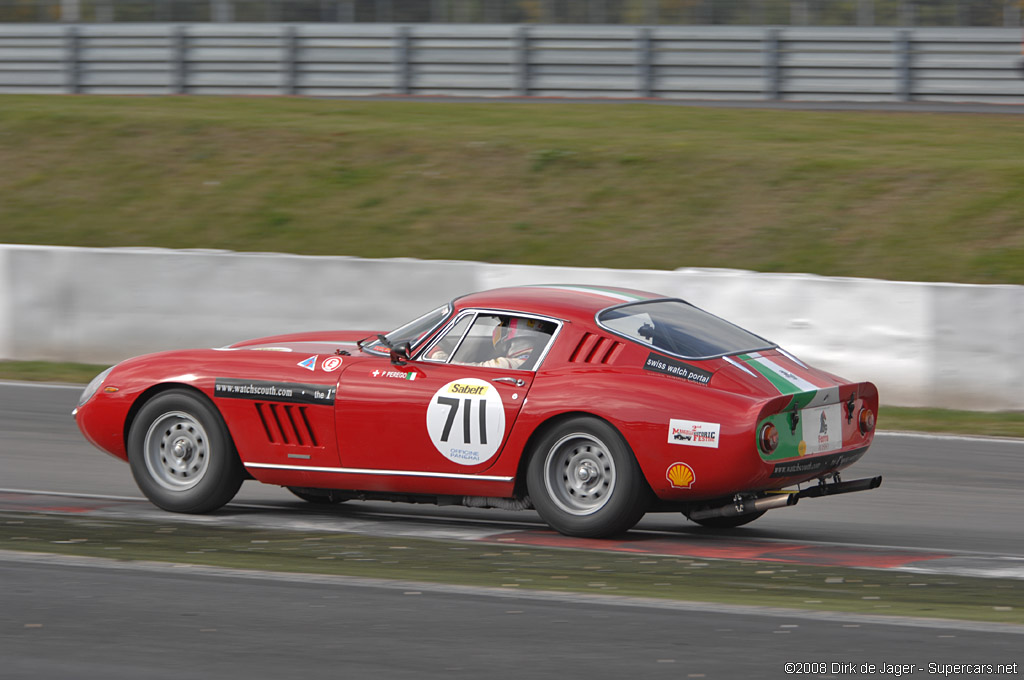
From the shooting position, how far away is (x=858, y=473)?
33.2ft

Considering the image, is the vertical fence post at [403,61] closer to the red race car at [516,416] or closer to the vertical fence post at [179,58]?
the vertical fence post at [179,58]

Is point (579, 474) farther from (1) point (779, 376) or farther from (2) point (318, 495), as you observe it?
(2) point (318, 495)

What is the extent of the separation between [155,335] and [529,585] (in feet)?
30.3

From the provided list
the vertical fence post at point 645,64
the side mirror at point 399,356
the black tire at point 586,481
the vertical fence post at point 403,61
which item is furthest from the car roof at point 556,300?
the vertical fence post at point 403,61

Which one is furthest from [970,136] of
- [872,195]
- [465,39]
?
[465,39]

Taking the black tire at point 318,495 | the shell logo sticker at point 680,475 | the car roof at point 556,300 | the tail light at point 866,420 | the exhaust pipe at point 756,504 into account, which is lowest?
the black tire at point 318,495

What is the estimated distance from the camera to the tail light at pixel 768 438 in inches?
282

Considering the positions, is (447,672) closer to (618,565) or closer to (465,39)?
(618,565)

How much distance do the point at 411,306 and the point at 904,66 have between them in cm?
1291

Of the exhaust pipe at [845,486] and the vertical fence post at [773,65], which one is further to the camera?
the vertical fence post at [773,65]

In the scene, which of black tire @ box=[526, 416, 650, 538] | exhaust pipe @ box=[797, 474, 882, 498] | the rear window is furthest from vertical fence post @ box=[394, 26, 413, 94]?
exhaust pipe @ box=[797, 474, 882, 498]

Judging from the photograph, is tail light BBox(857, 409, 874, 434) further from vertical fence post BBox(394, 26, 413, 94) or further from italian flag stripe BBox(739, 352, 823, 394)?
vertical fence post BBox(394, 26, 413, 94)

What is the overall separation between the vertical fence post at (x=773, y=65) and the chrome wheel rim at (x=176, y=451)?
1774 cm

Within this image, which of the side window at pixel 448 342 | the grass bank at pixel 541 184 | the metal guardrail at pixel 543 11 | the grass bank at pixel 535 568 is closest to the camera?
the grass bank at pixel 535 568
